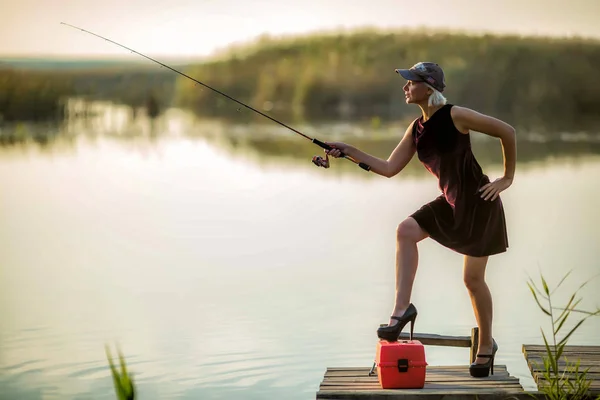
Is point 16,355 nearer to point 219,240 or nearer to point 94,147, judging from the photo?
point 219,240

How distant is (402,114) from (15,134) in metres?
12.0

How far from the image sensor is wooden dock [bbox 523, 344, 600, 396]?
6.11 meters

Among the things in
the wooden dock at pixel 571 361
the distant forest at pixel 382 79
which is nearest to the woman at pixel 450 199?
the wooden dock at pixel 571 361

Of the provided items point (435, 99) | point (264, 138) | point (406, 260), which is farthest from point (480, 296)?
point (264, 138)

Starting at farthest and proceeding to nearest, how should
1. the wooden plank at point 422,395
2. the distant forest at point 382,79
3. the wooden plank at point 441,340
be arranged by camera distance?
1. the distant forest at point 382,79
2. the wooden plank at point 441,340
3. the wooden plank at point 422,395

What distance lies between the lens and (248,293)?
11.2m

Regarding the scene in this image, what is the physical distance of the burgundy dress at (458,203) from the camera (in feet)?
20.0

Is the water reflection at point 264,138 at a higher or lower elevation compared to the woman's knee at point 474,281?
lower

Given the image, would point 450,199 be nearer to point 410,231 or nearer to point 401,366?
point 410,231

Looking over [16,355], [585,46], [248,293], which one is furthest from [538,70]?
[16,355]

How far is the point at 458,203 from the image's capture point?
6148mm

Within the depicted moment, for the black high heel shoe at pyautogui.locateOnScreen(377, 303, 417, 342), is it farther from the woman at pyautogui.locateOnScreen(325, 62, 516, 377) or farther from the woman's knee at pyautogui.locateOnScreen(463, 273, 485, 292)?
the woman's knee at pyautogui.locateOnScreen(463, 273, 485, 292)

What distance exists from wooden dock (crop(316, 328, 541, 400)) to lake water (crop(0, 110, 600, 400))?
121 cm

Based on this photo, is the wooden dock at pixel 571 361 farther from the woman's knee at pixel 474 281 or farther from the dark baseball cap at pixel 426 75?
the dark baseball cap at pixel 426 75
